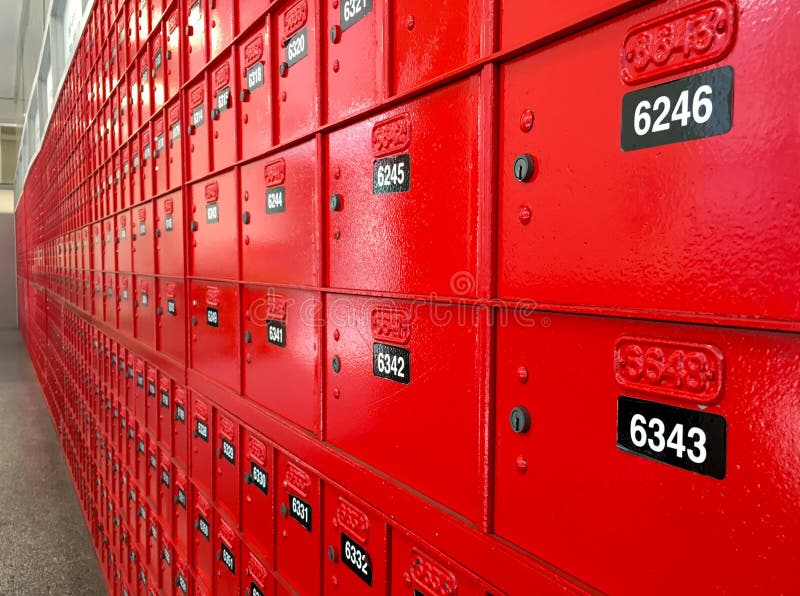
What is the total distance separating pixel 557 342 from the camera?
789 millimetres

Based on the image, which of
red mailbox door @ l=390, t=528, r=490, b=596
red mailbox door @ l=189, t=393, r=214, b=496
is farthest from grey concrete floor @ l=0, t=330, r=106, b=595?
red mailbox door @ l=390, t=528, r=490, b=596

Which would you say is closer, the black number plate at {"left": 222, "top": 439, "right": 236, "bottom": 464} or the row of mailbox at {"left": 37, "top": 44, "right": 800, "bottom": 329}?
the row of mailbox at {"left": 37, "top": 44, "right": 800, "bottom": 329}

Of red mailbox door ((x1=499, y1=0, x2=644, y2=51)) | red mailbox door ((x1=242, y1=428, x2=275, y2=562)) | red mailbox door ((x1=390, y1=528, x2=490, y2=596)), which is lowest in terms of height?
red mailbox door ((x1=242, y1=428, x2=275, y2=562))

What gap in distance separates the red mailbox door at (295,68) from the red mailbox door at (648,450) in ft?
2.71

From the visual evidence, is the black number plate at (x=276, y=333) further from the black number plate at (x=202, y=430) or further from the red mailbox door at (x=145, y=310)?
the red mailbox door at (x=145, y=310)

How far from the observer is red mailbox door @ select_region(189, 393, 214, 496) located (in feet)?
7.03

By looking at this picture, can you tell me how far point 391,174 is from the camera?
3.66 ft

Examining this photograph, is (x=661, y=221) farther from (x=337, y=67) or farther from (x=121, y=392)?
(x=121, y=392)

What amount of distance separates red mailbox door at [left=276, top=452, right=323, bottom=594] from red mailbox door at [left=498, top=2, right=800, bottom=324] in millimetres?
871

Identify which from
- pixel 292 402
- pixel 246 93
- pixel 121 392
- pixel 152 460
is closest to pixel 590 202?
pixel 292 402

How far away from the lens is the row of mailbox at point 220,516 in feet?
4.00

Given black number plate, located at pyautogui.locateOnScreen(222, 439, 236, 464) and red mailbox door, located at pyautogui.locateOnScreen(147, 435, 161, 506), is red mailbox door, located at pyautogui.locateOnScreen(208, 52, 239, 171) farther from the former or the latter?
red mailbox door, located at pyautogui.locateOnScreen(147, 435, 161, 506)

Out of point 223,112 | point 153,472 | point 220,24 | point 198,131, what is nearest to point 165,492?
point 153,472

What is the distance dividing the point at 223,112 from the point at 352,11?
83cm
